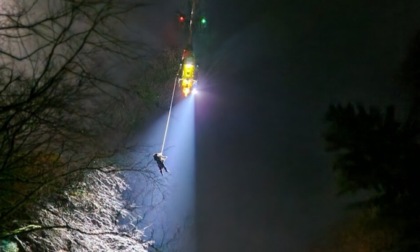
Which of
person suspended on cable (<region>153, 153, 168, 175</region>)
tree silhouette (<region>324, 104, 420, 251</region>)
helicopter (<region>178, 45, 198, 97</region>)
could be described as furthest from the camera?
tree silhouette (<region>324, 104, 420, 251</region>)

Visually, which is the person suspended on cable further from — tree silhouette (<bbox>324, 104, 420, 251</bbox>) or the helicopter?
tree silhouette (<bbox>324, 104, 420, 251</bbox>)

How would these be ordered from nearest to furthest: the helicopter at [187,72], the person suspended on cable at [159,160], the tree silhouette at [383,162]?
the helicopter at [187,72] < the person suspended on cable at [159,160] < the tree silhouette at [383,162]

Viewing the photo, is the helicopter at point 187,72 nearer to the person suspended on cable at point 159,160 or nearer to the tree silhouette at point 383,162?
the person suspended on cable at point 159,160

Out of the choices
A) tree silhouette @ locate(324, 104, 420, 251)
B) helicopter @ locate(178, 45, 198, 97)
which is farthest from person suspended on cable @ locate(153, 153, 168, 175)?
tree silhouette @ locate(324, 104, 420, 251)

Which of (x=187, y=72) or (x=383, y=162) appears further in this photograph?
(x=383, y=162)

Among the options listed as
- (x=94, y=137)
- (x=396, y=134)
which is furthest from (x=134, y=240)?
(x=396, y=134)

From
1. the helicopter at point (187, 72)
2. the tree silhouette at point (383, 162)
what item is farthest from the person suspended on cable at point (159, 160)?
the tree silhouette at point (383, 162)

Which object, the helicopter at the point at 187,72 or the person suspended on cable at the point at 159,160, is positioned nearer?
the helicopter at the point at 187,72

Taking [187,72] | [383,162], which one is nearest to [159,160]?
[187,72]

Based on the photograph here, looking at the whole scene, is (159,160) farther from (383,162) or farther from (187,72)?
(383,162)

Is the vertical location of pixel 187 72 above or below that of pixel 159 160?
above

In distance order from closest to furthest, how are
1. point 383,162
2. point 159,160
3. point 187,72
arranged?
point 187,72, point 159,160, point 383,162

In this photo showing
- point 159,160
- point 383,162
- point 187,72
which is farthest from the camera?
point 383,162
